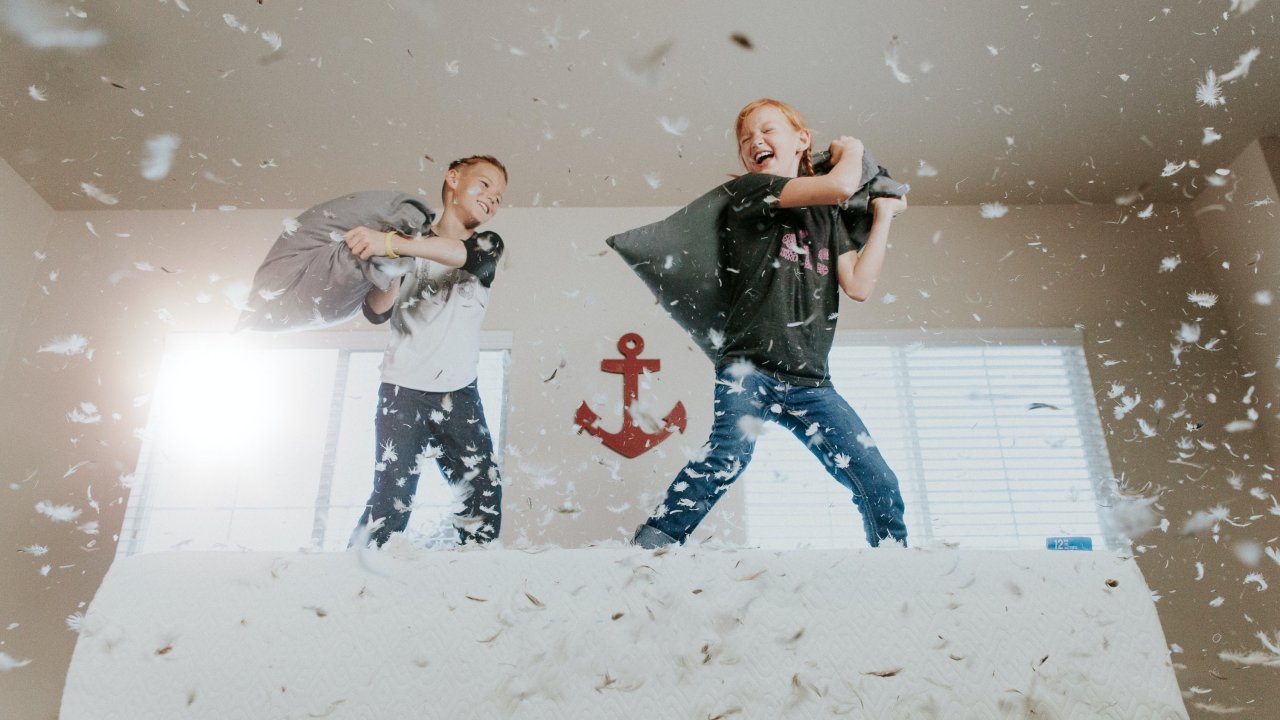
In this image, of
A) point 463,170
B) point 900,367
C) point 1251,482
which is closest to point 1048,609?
point 463,170

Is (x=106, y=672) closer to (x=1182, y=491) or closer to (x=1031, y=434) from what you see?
(x=1031, y=434)

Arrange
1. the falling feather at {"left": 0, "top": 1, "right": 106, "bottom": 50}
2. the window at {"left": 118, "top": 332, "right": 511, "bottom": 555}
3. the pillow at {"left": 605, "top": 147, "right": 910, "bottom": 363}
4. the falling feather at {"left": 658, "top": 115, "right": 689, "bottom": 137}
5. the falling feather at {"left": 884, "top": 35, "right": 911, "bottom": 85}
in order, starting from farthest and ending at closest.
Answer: the falling feather at {"left": 658, "top": 115, "right": 689, "bottom": 137} < the window at {"left": 118, "top": 332, "right": 511, "bottom": 555} < the falling feather at {"left": 884, "top": 35, "right": 911, "bottom": 85} < the falling feather at {"left": 0, "top": 1, "right": 106, "bottom": 50} < the pillow at {"left": 605, "top": 147, "right": 910, "bottom": 363}

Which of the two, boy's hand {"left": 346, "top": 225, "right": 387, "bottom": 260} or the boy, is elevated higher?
boy's hand {"left": 346, "top": 225, "right": 387, "bottom": 260}

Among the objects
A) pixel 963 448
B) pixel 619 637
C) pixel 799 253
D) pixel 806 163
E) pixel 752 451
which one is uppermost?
pixel 806 163

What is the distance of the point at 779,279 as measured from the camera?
54.2 inches

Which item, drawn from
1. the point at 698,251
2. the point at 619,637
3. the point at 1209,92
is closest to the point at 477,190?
the point at 698,251

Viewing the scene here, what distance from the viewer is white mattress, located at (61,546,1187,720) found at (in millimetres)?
839

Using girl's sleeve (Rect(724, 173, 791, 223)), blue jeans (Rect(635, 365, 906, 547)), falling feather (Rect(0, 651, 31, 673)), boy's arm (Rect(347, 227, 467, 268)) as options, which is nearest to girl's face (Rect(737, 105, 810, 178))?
girl's sleeve (Rect(724, 173, 791, 223))

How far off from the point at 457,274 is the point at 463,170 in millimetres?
277

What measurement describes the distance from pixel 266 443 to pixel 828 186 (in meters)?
1.91

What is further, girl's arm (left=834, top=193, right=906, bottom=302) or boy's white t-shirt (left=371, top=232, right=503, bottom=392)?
boy's white t-shirt (left=371, top=232, right=503, bottom=392)

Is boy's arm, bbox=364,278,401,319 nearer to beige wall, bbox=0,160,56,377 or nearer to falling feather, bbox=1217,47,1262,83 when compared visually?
beige wall, bbox=0,160,56,377

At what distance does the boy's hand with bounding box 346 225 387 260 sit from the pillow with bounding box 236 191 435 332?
0.03 m

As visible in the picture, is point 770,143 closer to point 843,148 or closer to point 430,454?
point 843,148
